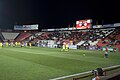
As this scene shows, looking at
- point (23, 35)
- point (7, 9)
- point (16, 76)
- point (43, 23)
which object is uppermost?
point (7, 9)

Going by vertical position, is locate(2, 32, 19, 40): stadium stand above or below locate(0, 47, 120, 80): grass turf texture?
above

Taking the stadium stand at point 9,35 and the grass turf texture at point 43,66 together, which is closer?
the grass turf texture at point 43,66

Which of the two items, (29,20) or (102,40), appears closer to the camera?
(102,40)

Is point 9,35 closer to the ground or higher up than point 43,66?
higher up

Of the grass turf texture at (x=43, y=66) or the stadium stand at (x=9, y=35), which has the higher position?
the stadium stand at (x=9, y=35)

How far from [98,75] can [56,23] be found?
6322 cm

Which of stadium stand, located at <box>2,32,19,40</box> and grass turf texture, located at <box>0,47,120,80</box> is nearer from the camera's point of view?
grass turf texture, located at <box>0,47,120,80</box>

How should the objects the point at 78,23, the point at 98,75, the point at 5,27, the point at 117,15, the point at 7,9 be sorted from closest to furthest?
the point at 98,75 < the point at 78,23 < the point at 117,15 < the point at 7,9 < the point at 5,27

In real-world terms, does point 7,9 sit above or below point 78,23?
above

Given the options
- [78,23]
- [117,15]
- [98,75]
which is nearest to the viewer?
[98,75]

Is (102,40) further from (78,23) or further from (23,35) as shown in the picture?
(23,35)

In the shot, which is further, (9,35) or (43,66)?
(9,35)

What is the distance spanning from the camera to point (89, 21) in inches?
1962

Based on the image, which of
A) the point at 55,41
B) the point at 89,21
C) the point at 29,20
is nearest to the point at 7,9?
the point at 29,20
